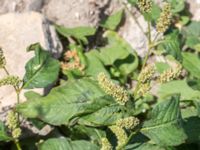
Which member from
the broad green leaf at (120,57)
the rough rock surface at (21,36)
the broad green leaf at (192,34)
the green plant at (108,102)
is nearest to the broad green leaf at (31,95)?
the green plant at (108,102)

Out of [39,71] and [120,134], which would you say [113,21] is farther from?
[120,134]

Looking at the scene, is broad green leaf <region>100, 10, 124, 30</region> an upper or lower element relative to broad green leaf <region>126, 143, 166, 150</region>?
upper

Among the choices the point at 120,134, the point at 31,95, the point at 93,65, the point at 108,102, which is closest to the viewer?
the point at 120,134

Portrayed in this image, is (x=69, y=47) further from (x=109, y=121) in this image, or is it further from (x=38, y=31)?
(x=109, y=121)

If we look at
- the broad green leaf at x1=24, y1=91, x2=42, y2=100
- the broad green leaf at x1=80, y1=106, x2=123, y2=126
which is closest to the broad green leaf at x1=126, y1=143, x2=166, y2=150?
the broad green leaf at x1=80, y1=106, x2=123, y2=126

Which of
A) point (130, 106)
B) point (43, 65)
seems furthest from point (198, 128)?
point (43, 65)

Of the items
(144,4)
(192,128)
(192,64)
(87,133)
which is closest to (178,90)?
(192,64)

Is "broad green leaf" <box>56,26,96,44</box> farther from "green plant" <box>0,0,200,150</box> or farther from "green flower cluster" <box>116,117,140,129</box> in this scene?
"green flower cluster" <box>116,117,140,129</box>

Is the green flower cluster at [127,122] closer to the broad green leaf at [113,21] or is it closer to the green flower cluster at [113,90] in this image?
the green flower cluster at [113,90]
